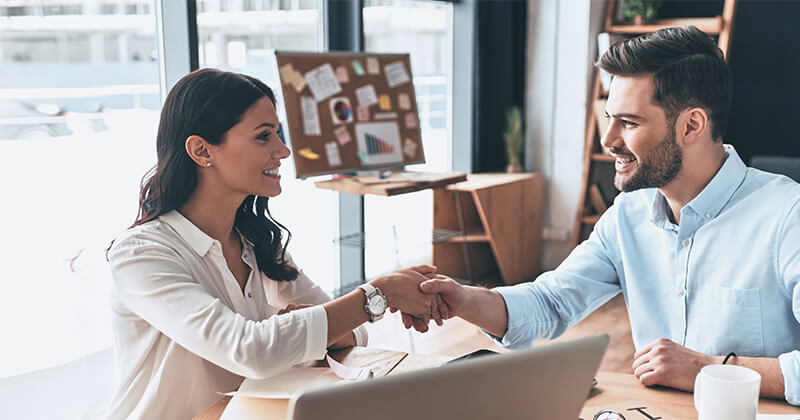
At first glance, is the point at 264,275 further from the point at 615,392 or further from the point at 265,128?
the point at 615,392

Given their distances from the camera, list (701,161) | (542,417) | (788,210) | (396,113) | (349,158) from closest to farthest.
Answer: (542,417), (788,210), (701,161), (349,158), (396,113)

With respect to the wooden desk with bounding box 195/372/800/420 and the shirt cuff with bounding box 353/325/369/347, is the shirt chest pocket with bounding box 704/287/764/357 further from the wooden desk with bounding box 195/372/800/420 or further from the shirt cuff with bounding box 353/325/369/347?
the shirt cuff with bounding box 353/325/369/347

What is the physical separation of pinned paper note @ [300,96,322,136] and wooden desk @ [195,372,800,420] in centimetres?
209

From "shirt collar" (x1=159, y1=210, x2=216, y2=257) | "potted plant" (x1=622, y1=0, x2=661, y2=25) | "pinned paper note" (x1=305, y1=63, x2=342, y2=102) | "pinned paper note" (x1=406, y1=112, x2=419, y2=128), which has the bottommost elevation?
"shirt collar" (x1=159, y1=210, x2=216, y2=257)

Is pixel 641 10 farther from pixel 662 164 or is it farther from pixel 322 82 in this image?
pixel 662 164

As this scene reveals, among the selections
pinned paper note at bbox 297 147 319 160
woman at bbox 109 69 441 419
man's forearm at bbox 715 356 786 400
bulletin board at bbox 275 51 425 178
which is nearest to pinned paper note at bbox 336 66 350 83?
bulletin board at bbox 275 51 425 178

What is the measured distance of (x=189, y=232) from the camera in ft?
4.99

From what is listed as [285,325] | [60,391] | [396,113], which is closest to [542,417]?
[285,325]

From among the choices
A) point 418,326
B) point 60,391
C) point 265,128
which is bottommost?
point 60,391

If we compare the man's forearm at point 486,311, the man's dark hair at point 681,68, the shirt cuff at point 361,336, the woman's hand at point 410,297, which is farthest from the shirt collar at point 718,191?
the shirt cuff at point 361,336

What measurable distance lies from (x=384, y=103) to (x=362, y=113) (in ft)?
0.52

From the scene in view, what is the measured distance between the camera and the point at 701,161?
1581mm

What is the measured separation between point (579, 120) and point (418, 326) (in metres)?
3.55

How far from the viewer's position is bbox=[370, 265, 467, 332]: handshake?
1.60 metres
